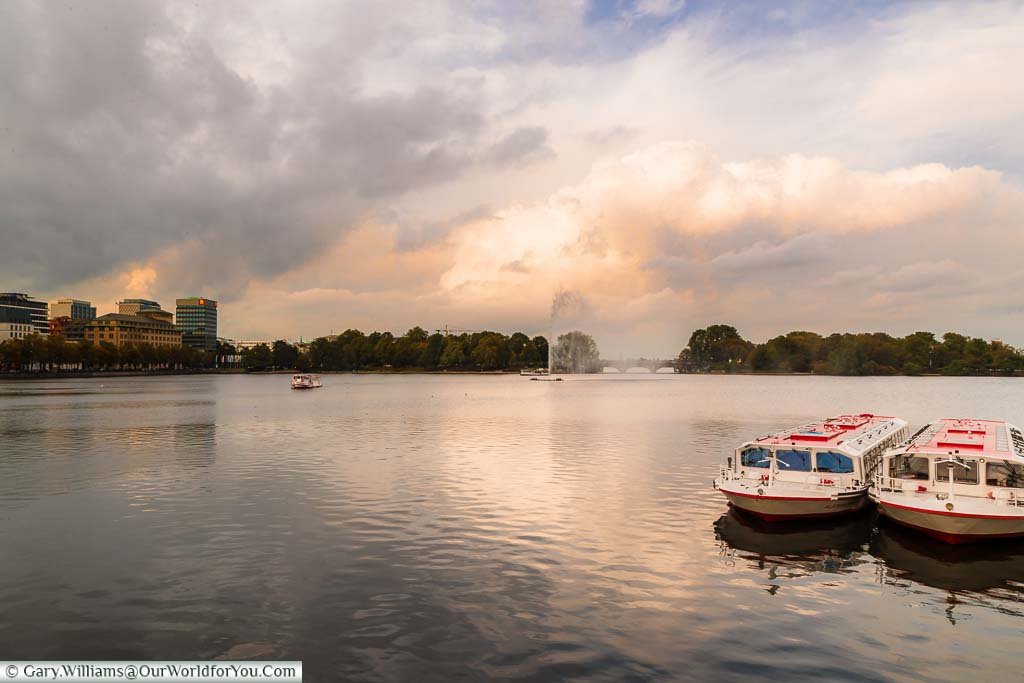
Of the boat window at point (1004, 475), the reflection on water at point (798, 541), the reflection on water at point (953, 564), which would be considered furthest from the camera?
the boat window at point (1004, 475)

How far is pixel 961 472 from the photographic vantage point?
32.5 metres

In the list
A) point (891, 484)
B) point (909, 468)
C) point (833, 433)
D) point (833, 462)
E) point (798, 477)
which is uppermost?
point (833, 433)

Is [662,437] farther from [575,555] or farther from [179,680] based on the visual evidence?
[179,680]

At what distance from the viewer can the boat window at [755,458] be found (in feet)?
122

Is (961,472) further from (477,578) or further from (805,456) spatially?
(477,578)

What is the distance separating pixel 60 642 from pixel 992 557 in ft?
112

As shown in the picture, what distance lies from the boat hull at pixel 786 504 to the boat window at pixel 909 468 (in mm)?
2574

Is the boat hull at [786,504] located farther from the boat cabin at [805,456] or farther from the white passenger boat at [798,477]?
the boat cabin at [805,456]

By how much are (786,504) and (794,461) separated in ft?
13.6

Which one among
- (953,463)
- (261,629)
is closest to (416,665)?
(261,629)

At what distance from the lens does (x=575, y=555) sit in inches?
1096

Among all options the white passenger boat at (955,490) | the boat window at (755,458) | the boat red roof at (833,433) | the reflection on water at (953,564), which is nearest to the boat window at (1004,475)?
the white passenger boat at (955,490)

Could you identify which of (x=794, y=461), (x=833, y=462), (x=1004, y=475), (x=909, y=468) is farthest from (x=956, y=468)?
(x=794, y=461)

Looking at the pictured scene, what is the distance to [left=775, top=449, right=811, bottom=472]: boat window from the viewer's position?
1430 inches
